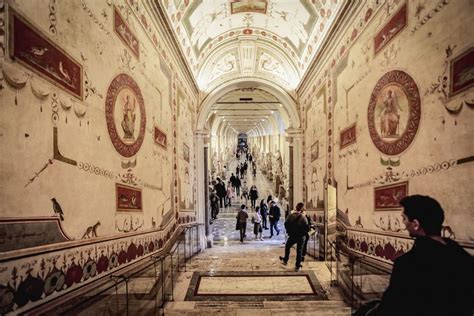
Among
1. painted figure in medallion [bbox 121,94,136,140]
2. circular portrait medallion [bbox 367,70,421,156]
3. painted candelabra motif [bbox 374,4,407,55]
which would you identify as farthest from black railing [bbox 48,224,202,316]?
painted candelabra motif [bbox 374,4,407,55]

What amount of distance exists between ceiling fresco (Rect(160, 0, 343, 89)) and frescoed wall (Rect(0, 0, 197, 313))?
9.48 feet

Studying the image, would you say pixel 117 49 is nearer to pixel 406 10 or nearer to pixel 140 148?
pixel 140 148

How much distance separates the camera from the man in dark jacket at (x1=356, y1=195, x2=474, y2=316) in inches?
79.0

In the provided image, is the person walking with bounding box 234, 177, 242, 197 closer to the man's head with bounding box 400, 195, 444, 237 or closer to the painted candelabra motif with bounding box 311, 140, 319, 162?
the painted candelabra motif with bounding box 311, 140, 319, 162

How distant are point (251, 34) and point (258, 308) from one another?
32.3ft

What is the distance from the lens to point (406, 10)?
4.71 metres

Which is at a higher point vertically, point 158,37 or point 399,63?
point 158,37

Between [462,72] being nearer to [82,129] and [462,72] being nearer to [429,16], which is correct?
[429,16]

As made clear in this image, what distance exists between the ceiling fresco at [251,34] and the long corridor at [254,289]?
224 inches

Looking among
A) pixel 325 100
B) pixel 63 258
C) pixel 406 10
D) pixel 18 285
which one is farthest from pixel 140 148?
pixel 325 100

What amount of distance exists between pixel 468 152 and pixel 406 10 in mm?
2362

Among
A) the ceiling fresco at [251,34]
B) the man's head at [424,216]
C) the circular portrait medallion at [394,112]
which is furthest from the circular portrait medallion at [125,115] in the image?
the circular portrait medallion at [394,112]

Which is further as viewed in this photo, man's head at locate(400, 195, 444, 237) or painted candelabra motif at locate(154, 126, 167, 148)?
painted candelabra motif at locate(154, 126, 167, 148)

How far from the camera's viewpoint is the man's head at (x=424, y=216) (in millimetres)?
2166
